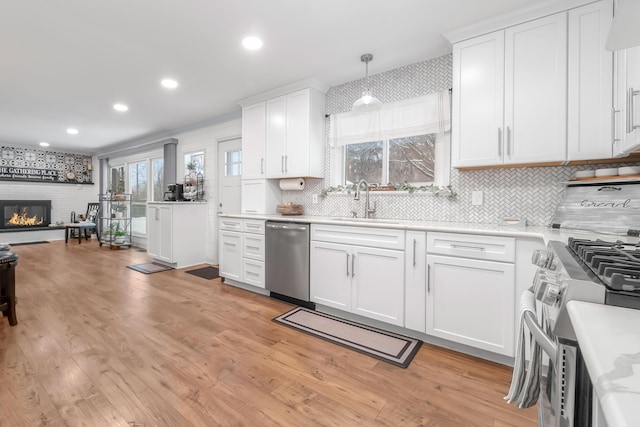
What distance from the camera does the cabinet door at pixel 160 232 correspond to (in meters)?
4.54

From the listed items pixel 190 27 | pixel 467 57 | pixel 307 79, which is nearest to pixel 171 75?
pixel 190 27

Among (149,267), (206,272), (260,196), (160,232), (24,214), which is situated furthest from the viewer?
(24,214)

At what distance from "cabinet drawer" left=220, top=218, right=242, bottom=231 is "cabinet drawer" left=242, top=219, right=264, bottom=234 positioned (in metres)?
0.10

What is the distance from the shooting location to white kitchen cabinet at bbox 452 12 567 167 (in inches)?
77.4

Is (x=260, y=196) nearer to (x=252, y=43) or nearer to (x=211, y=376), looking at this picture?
(x=252, y=43)

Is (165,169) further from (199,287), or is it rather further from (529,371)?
(529,371)

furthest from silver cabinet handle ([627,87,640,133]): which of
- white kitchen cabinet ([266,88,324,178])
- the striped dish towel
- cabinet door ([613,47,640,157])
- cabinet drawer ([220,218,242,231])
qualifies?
cabinet drawer ([220,218,242,231])

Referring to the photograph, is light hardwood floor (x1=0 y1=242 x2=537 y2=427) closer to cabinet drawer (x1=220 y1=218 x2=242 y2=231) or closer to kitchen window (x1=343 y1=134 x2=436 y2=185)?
cabinet drawer (x1=220 y1=218 x2=242 y2=231)

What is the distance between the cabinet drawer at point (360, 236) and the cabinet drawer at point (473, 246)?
0.26 meters

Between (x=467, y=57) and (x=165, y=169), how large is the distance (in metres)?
5.29

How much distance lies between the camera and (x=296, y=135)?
3.35m

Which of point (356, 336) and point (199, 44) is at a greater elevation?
point (199, 44)

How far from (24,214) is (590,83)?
1030cm

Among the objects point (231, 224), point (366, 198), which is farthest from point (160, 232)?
point (366, 198)
